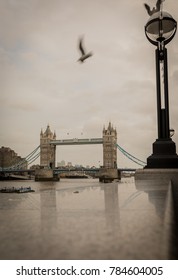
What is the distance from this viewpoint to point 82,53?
270 inches

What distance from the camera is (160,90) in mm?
4434

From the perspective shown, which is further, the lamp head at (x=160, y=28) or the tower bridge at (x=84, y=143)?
the tower bridge at (x=84, y=143)

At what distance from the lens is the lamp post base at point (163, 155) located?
3.95m

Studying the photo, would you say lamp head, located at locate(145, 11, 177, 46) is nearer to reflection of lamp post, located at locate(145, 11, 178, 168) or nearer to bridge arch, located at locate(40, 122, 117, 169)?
reflection of lamp post, located at locate(145, 11, 178, 168)

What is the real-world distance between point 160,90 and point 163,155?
3.73 ft

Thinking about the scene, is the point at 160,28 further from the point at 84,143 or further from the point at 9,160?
the point at 9,160

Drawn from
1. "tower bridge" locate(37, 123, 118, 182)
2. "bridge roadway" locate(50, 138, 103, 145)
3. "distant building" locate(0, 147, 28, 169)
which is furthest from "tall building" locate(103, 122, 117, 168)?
"distant building" locate(0, 147, 28, 169)

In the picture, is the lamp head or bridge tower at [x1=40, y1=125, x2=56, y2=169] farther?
bridge tower at [x1=40, y1=125, x2=56, y2=169]

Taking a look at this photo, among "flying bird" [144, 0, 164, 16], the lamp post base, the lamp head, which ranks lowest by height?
the lamp post base

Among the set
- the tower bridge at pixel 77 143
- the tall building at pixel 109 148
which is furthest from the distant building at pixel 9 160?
the tall building at pixel 109 148

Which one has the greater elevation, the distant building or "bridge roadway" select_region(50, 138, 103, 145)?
"bridge roadway" select_region(50, 138, 103, 145)

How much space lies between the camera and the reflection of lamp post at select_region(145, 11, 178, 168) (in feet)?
13.1

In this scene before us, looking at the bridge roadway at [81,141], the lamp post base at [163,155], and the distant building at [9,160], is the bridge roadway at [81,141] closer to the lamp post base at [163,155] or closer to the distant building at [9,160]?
the distant building at [9,160]

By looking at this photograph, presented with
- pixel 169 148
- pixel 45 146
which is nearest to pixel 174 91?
pixel 169 148
